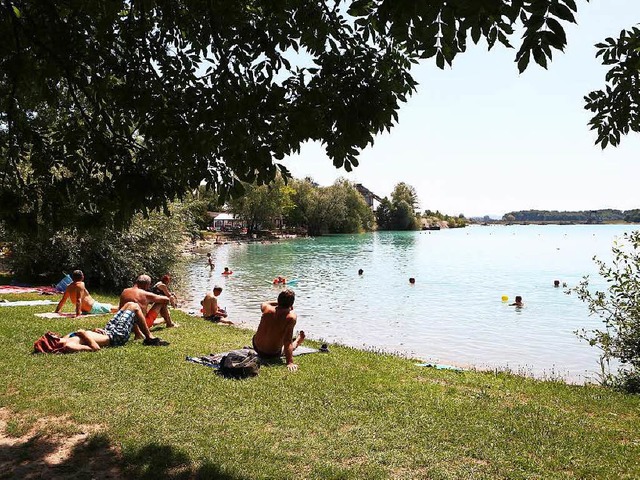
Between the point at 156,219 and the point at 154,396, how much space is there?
55.3 ft

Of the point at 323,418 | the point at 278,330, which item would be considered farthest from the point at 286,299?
the point at 323,418

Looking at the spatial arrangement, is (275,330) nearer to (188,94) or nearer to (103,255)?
(188,94)

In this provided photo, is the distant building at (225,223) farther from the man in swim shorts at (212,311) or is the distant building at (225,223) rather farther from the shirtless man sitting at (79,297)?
the shirtless man sitting at (79,297)

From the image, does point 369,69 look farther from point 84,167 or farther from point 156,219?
point 156,219

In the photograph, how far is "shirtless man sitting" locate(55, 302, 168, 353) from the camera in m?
9.30

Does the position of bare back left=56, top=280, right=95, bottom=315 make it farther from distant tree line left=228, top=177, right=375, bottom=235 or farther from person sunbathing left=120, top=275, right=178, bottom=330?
distant tree line left=228, top=177, right=375, bottom=235

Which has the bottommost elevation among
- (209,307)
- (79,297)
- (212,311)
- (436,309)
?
(436,309)

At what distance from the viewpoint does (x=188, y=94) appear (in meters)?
5.05

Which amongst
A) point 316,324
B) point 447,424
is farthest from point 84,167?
point 316,324

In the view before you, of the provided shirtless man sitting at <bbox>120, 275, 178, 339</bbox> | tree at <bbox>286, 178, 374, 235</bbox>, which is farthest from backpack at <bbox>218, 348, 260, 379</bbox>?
tree at <bbox>286, 178, 374, 235</bbox>

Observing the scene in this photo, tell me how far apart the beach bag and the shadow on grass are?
378 centimetres

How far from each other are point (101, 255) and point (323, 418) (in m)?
17.7

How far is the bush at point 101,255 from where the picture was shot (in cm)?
2094

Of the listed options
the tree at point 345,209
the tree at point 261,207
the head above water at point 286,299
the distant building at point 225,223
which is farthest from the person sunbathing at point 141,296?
the tree at point 345,209
